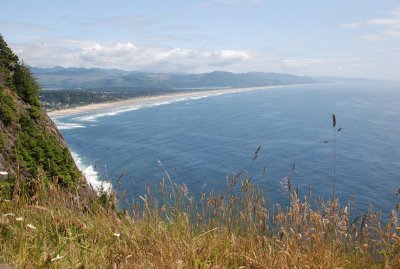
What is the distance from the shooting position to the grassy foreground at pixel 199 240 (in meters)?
3.31

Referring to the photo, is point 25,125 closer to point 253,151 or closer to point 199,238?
point 199,238

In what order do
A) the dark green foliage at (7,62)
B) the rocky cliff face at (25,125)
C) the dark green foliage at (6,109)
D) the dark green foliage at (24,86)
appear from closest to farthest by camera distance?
1. the rocky cliff face at (25,125)
2. the dark green foliage at (6,109)
3. the dark green foliage at (7,62)
4. the dark green foliage at (24,86)

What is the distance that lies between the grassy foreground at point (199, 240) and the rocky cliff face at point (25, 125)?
13.9 meters

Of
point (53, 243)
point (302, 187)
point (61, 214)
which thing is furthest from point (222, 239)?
point (302, 187)

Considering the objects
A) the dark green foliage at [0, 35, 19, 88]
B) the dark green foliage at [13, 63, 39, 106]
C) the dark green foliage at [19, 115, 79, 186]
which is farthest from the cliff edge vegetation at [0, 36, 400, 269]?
the dark green foliage at [0, 35, 19, 88]

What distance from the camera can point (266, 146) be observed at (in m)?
72.7

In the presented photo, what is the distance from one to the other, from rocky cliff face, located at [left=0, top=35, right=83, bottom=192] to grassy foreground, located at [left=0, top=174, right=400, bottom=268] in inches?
549

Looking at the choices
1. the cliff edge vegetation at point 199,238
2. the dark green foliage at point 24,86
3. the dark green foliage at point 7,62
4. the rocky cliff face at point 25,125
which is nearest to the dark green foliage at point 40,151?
the rocky cliff face at point 25,125

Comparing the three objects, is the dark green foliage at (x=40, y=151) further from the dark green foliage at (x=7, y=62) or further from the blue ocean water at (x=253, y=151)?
the dark green foliage at (x=7, y=62)

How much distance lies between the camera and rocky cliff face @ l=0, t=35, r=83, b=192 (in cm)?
1966

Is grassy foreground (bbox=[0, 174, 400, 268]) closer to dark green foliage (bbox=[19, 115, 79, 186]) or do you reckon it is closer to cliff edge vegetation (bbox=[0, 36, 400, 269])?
cliff edge vegetation (bbox=[0, 36, 400, 269])

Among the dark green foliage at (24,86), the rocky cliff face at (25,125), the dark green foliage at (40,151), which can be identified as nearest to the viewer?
the dark green foliage at (40,151)

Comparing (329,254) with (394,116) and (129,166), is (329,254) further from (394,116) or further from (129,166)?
(394,116)

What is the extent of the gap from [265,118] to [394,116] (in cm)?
3631
